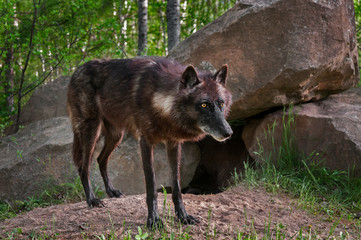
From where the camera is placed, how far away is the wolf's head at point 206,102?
11.3 ft

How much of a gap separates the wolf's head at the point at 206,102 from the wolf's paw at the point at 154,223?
99 cm

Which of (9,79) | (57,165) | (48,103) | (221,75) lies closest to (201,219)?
(221,75)

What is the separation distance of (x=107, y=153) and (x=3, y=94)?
391cm

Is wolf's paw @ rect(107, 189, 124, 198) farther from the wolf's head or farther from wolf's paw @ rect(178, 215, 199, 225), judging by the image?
the wolf's head

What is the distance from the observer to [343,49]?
214 inches


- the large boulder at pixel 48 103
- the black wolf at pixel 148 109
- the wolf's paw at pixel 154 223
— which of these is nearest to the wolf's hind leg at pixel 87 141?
the black wolf at pixel 148 109

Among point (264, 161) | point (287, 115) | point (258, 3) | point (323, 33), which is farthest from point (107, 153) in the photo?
point (323, 33)

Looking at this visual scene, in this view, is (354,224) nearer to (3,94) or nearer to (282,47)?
(282,47)

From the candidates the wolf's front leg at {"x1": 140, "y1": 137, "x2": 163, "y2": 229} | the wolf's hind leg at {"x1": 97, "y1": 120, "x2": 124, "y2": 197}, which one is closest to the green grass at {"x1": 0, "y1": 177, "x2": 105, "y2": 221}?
the wolf's hind leg at {"x1": 97, "y1": 120, "x2": 124, "y2": 197}

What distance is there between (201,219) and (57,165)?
3.09 m

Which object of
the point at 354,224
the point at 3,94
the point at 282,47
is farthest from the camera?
the point at 3,94

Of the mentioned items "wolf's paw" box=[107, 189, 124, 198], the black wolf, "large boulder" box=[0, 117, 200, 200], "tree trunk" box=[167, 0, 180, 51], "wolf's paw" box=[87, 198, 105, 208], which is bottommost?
"wolf's paw" box=[107, 189, 124, 198]

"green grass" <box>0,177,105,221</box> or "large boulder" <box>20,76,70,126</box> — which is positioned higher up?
"large boulder" <box>20,76,70,126</box>

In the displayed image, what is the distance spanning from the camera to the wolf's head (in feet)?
11.3
